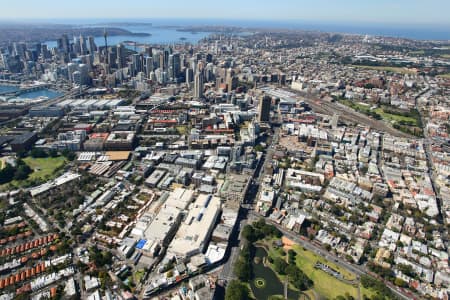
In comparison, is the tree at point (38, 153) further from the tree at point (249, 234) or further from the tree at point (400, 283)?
the tree at point (400, 283)

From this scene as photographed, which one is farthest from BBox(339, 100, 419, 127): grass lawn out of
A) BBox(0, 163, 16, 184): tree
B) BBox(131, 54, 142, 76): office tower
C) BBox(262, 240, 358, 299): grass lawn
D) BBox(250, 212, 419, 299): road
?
BBox(0, 163, 16, 184): tree

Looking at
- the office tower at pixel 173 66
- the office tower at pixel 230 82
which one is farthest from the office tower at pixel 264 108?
the office tower at pixel 173 66

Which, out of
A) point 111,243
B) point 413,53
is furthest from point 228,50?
point 111,243

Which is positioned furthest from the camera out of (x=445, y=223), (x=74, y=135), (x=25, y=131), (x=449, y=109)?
(x=449, y=109)

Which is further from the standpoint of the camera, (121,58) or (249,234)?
(121,58)

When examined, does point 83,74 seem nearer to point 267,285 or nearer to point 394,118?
point 267,285

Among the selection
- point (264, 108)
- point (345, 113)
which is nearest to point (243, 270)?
point (264, 108)

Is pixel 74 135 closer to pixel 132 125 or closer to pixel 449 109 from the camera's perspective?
pixel 132 125
